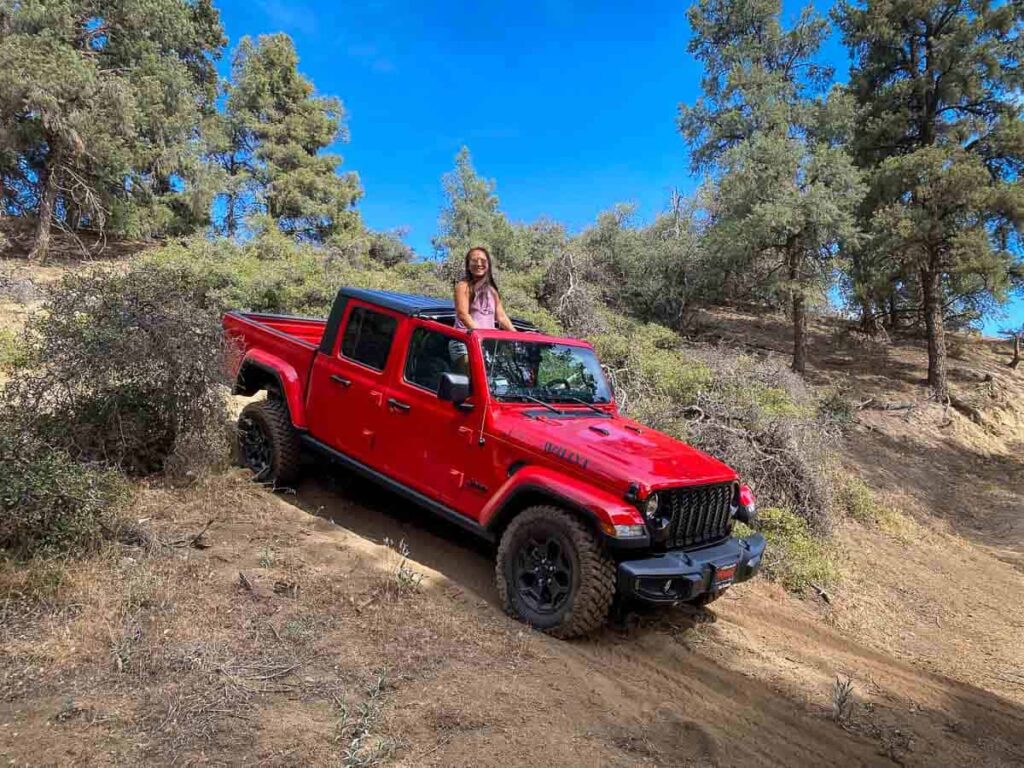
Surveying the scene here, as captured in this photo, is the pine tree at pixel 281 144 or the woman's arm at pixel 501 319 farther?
the pine tree at pixel 281 144

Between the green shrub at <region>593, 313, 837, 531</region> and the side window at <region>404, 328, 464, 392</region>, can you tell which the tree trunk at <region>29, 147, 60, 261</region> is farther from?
the side window at <region>404, 328, 464, 392</region>

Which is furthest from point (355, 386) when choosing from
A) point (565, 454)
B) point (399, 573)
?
point (565, 454)

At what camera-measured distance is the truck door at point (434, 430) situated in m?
4.43

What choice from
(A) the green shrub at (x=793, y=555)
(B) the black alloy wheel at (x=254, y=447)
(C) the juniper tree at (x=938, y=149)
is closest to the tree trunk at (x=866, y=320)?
(C) the juniper tree at (x=938, y=149)

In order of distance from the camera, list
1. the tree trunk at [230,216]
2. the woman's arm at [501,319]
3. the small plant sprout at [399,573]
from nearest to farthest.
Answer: the small plant sprout at [399,573] → the woman's arm at [501,319] → the tree trunk at [230,216]

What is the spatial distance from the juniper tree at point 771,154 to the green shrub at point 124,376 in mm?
13342

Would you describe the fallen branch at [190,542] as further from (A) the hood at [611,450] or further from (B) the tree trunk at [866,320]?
(B) the tree trunk at [866,320]

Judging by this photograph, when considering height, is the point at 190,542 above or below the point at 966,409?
below

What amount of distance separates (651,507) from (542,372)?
5.15ft

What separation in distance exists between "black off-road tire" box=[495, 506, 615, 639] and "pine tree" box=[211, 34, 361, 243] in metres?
21.4

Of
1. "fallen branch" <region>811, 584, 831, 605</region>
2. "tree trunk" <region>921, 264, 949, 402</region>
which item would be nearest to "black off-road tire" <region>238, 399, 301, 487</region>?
"fallen branch" <region>811, 584, 831, 605</region>

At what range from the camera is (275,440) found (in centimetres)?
560

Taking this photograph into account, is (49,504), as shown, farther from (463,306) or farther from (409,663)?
(463,306)

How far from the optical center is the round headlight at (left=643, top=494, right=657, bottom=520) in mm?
3725
